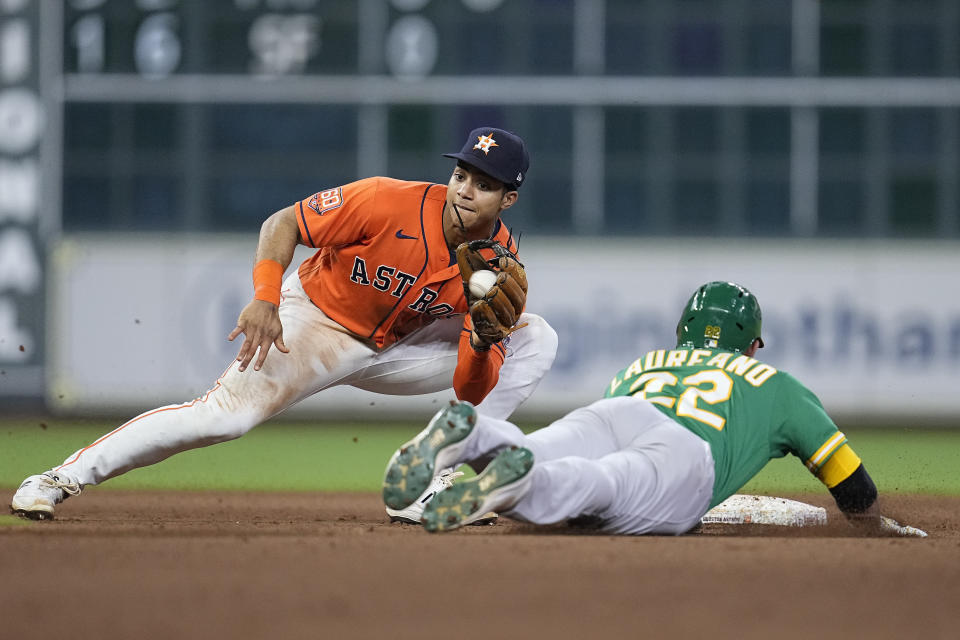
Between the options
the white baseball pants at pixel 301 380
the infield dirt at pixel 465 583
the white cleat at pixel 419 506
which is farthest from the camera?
the white cleat at pixel 419 506

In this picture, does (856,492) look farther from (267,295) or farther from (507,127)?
(507,127)

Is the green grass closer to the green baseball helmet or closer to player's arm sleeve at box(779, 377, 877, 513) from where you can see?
the green baseball helmet

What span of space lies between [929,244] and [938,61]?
5.85ft

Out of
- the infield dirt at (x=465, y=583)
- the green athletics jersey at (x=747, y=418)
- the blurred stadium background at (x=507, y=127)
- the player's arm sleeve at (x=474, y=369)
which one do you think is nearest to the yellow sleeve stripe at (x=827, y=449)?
the green athletics jersey at (x=747, y=418)

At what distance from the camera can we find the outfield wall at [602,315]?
12141 millimetres

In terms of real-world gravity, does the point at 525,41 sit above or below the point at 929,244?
above

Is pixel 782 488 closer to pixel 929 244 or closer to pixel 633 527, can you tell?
pixel 633 527

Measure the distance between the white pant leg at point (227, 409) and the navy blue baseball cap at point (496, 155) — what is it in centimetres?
89

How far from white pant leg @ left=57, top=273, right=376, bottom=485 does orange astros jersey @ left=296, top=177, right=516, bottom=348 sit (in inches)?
7.0

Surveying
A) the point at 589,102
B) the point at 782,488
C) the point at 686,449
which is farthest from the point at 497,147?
the point at 589,102

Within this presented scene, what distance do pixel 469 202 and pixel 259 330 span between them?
3.08 ft

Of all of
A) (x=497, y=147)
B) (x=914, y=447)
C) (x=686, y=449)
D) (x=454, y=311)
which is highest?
(x=497, y=147)

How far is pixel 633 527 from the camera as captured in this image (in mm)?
4086

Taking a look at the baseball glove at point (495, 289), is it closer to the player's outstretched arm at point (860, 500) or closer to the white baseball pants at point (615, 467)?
the white baseball pants at point (615, 467)
